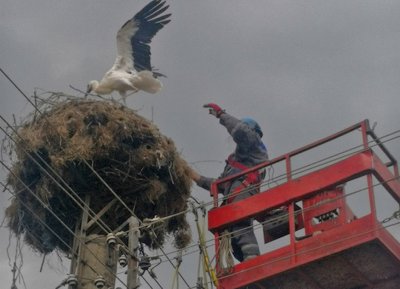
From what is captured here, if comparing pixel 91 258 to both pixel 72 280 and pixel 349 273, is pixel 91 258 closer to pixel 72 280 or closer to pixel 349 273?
pixel 72 280

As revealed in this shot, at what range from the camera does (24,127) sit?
12.1 metres

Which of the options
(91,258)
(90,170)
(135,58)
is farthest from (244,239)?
(135,58)

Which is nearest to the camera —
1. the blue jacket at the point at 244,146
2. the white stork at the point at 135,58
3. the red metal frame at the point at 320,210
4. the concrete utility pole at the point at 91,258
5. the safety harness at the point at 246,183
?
the red metal frame at the point at 320,210

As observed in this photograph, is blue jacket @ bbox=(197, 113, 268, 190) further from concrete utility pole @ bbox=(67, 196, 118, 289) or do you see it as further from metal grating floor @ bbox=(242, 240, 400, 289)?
metal grating floor @ bbox=(242, 240, 400, 289)

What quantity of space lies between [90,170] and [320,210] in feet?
9.85

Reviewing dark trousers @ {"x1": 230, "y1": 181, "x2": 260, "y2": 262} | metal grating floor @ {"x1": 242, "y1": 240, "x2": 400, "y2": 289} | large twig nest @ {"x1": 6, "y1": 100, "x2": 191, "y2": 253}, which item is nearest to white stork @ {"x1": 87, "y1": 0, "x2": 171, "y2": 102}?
large twig nest @ {"x1": 6, "y1": 100, "x2": 191, "y2": 253}

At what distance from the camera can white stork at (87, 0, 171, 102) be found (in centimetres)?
1504

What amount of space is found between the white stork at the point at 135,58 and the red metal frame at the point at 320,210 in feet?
15.6

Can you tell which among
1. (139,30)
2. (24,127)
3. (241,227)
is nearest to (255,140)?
(241,227)

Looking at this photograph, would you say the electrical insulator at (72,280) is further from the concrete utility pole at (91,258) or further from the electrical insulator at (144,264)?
the electrical insulator at (144,264)

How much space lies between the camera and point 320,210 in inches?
402

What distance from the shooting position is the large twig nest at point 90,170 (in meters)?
11.5

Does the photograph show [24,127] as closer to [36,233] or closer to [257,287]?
[36,233]

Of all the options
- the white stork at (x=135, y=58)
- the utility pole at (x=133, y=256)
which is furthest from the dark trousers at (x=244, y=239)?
the white stork at (x=135, y=58)
